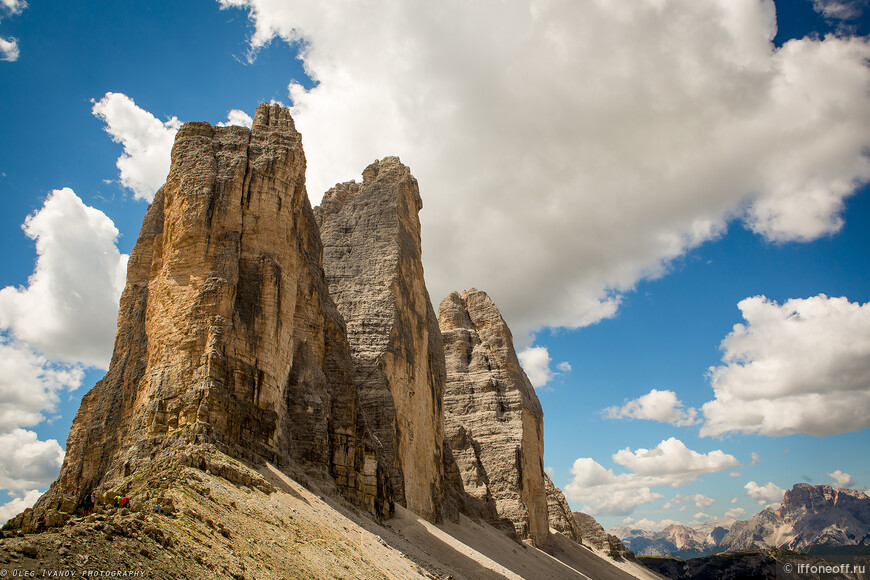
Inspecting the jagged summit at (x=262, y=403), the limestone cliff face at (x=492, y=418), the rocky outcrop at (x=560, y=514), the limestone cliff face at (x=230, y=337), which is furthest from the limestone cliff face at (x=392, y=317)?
the rocky outcrop at (x=560, y=514)

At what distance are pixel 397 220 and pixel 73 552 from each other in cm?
3324

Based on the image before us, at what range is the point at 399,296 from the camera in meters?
38.4

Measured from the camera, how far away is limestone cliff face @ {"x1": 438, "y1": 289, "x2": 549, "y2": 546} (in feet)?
165

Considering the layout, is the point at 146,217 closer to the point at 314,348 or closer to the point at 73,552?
the point at 314,348

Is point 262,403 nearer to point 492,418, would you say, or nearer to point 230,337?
point 230,337

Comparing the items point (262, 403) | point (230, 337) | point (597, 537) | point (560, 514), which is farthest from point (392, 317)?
point (597, 537)

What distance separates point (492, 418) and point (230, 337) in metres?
37.4

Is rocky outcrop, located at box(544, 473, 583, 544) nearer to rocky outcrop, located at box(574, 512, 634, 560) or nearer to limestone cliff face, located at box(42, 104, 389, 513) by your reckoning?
rocky outcrop, located at box(574, 512, 634, 560)

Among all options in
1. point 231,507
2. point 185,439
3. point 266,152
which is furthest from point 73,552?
point 266,152

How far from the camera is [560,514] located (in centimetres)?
6612

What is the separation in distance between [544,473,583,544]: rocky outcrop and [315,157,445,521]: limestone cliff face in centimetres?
2888

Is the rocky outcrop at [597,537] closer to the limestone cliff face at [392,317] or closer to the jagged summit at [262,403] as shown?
the jagged summit at [262,403]

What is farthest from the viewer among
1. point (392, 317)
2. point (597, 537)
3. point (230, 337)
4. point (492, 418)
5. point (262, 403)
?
point (597, 537)

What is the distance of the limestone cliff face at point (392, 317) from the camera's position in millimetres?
33625
